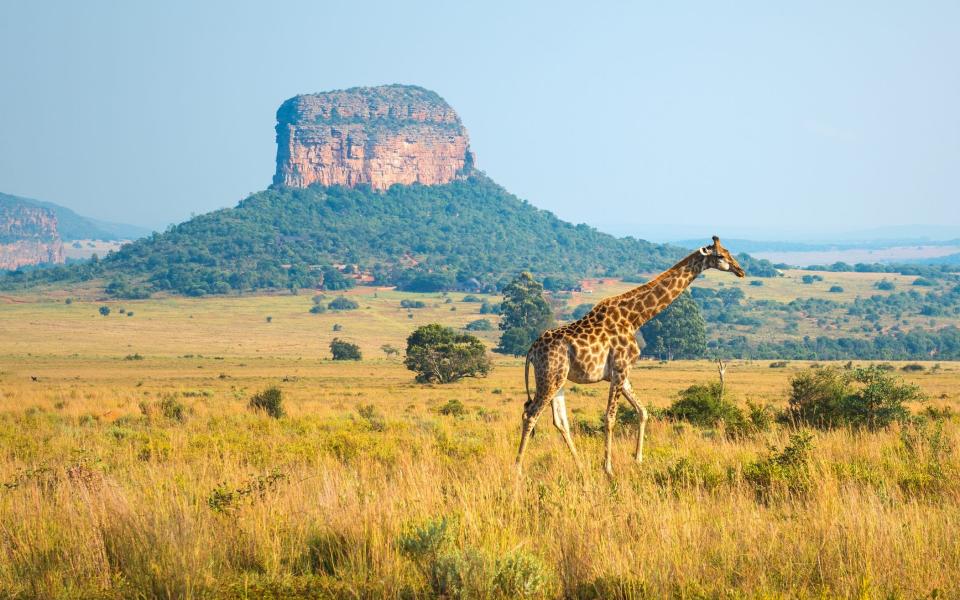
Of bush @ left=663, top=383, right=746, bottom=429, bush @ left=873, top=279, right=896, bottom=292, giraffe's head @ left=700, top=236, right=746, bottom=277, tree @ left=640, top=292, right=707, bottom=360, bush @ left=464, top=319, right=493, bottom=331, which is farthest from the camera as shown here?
bush @ left=873, top=279, right=896, bottom=292

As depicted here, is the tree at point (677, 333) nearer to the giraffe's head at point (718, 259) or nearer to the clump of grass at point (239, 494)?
the giraffe's head at point (718, 259)

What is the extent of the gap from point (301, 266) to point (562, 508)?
17023 centimetres

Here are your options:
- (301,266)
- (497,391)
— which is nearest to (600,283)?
(301,266)

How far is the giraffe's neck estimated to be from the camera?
35.0 ft

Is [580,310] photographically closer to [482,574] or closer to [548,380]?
[548,380]

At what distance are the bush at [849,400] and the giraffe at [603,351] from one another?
6.87 metres

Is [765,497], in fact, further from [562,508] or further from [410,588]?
[410,588]

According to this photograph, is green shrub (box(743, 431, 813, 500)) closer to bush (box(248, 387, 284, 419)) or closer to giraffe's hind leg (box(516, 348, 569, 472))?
giraffe's hind leg (box(516, 348, 569, 472))

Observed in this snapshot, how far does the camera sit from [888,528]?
651 centimetres

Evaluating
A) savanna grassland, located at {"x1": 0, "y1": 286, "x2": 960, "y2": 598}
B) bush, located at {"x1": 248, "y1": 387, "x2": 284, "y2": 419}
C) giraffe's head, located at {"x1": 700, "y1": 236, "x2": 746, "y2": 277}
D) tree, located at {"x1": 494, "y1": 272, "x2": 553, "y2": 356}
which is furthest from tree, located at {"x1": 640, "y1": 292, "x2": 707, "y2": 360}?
giraffe's head, located at {"x1": 700, "y1": 236, "x2": 746, "y2": 277}

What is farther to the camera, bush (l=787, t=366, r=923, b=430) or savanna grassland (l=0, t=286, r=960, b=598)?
bush (l=787, t=366, r=923, b=430)

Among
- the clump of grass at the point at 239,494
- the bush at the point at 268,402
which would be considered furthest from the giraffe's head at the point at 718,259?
the bush at the point at 268,402

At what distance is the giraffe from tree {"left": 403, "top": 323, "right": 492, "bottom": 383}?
43.7 metres

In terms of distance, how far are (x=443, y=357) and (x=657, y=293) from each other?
1842 inches
